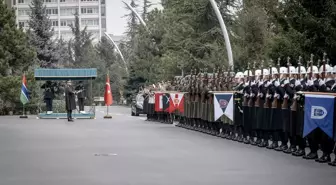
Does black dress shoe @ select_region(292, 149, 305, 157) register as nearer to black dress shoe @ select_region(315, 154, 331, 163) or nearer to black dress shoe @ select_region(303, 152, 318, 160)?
black dress shoe @ select_region(303, 152, 318, 160)

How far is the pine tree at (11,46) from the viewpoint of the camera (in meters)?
48.2

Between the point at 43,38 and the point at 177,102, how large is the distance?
33.7 meters

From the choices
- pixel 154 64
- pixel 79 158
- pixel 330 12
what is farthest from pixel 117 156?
pixel 154 64

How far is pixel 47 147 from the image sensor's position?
1956 cm

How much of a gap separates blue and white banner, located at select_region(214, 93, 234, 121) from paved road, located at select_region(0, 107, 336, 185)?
1.04 meters

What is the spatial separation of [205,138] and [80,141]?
4.30 meters

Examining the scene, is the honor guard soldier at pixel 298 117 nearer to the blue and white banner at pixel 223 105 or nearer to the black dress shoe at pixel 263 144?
the black dress shoe at pixel 263 144

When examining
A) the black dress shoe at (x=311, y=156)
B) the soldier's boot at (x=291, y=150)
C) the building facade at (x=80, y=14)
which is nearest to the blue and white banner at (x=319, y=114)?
the black dress shoe at (x=311, y=156)

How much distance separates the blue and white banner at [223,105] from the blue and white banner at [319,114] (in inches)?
249

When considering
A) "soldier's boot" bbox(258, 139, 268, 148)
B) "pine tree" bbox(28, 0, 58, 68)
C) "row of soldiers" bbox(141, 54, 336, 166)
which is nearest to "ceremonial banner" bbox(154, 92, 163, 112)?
"row of soldiers" bbox(141, 54, 336, 166)

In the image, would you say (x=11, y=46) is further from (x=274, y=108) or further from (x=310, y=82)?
(x=310, y=82)

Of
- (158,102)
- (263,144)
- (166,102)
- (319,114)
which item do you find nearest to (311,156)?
(319,114)

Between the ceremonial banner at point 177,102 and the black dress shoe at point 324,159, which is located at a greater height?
the ceremonial banner at point 177,102

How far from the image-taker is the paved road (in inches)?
498
